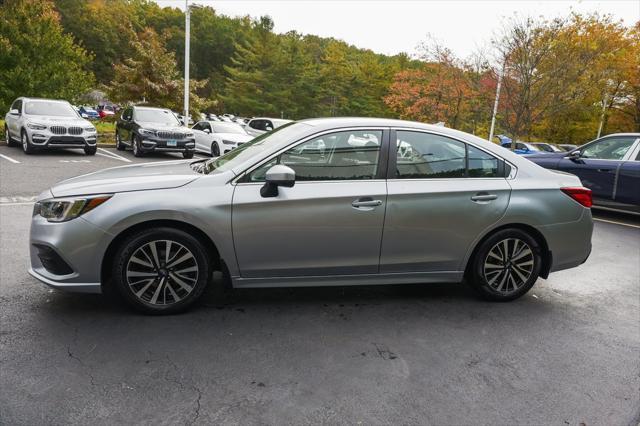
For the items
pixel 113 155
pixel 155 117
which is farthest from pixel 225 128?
pixel 113 155

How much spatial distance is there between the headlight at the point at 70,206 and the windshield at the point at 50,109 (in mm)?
13214

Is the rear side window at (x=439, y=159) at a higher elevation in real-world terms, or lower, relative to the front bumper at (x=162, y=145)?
higher

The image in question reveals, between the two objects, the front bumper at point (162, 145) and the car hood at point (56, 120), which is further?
the front bumper at point (162, 145)

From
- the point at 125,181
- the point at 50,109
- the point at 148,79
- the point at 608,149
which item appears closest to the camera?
the point at 125,181

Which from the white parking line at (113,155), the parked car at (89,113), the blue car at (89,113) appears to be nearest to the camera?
the white parking line at (113,155)

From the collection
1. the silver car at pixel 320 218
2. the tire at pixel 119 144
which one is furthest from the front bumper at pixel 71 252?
the tire at pixel 119 144

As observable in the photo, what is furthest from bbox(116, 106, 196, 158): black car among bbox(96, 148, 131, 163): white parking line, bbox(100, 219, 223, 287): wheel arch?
bbox(100, 219, 223, 287): wheel arch

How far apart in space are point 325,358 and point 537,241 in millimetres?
2432

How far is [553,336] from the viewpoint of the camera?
12.8 feet

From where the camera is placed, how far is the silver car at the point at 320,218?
3686 mm

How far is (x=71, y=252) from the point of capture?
142 inches

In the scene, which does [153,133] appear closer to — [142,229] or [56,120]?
[56,120]

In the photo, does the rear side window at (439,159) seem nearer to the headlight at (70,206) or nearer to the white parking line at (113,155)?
the headlight at (70,206)

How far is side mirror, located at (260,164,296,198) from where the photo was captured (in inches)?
144
